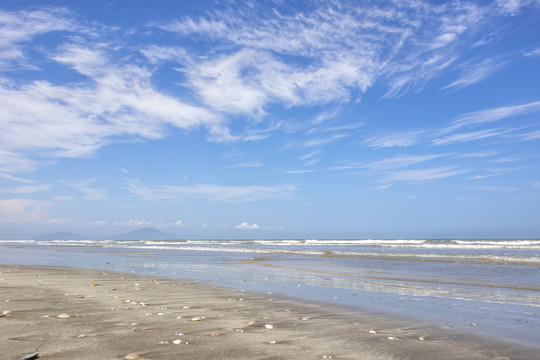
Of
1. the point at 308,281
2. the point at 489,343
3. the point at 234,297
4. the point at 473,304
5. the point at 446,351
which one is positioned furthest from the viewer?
the point at 308,281

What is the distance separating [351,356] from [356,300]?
5.44m

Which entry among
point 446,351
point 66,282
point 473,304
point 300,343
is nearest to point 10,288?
point 66,282

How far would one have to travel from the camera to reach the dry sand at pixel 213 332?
523 cm

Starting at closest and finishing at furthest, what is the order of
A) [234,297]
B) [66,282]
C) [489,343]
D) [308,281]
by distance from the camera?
[489,343] < [234,297] < [66,282] < [308,281]

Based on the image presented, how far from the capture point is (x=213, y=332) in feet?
21.0

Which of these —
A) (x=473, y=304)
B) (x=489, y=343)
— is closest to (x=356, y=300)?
(x=473, y=304)

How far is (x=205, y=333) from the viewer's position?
631 centimetres

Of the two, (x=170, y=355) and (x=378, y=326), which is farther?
(x=378, y=326)

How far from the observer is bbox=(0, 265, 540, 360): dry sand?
5.23 meters

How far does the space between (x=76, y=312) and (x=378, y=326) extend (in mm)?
6434

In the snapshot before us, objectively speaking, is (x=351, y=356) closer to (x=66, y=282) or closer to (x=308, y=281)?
(x=308, y=281)

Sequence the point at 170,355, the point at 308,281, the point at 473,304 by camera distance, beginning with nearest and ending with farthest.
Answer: the point at 170,355 < the point at 473,304 < the point at 308,281

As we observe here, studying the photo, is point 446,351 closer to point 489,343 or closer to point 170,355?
point 489,343

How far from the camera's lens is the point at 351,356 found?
17.3ft
